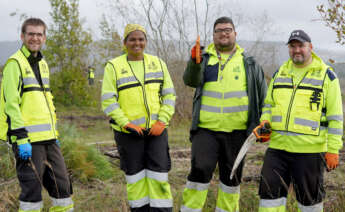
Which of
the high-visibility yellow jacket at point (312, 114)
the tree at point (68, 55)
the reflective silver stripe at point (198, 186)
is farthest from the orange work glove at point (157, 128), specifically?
the tree at point (68, 55)

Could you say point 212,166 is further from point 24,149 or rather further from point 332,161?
point 24,149

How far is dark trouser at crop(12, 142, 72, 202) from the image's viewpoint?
3.25 meters

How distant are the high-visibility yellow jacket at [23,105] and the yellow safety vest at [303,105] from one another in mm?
2374

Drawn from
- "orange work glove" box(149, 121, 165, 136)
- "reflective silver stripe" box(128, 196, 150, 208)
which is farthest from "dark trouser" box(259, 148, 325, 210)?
"reflective silver stripe" box(128, 196, 150, 208)

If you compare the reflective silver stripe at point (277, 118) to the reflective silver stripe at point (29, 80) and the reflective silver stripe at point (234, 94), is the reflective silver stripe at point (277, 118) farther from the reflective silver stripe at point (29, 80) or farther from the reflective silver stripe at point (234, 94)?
the reflective silver stripe at point (29, 80)

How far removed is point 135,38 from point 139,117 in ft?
2.82

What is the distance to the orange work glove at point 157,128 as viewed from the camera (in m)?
3.60

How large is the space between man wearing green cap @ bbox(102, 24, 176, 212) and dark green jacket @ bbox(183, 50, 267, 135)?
370mm

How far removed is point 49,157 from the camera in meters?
3.52

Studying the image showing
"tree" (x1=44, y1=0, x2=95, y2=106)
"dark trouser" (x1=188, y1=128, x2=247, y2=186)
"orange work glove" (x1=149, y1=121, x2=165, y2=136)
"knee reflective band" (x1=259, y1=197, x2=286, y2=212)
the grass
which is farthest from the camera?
"tree" (x1=44, y1=0, x2=95, y2=106)

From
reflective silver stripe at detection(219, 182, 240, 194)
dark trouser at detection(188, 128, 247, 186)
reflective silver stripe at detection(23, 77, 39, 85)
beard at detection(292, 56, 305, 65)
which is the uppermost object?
beard at detection(292, 56, 305, 65)

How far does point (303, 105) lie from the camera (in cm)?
336

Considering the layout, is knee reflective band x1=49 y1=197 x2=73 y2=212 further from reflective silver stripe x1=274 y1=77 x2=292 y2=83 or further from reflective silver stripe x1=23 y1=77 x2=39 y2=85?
reflective silver stripe x1=274 y1=77 x2=292 y2=83

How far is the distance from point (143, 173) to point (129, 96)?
0.87 meters
